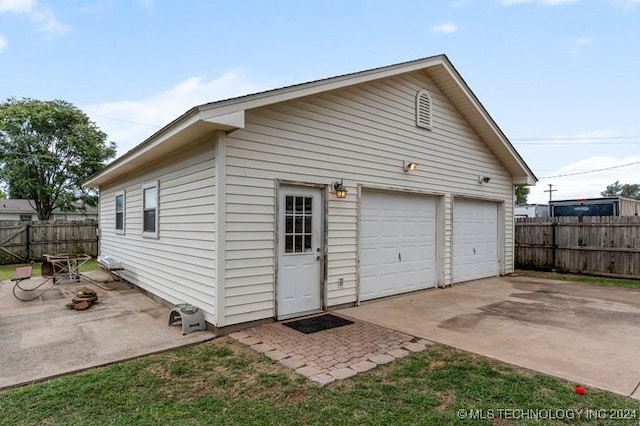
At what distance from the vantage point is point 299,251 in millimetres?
5625

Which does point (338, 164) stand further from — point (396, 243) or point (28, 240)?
point (28, 240)

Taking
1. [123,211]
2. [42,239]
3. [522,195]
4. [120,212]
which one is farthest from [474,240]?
[522,195]

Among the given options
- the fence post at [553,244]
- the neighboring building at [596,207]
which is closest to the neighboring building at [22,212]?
the fence post at [553,244]

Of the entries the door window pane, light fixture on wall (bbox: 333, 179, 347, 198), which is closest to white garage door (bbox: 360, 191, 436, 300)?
light fixture on wall (bbox: 333, 179, 347, 198)

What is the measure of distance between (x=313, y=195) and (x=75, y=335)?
379 centimetres

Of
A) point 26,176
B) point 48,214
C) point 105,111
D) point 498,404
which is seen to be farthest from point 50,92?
point 498,404

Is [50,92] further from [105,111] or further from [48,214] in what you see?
[48,214]

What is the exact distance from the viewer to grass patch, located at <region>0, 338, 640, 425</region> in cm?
270

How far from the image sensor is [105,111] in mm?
22109

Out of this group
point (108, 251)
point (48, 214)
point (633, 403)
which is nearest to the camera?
point (633, 403)

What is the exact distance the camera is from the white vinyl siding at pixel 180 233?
498 cm

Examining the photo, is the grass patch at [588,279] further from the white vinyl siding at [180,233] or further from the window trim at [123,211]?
the window trim at [123,211]

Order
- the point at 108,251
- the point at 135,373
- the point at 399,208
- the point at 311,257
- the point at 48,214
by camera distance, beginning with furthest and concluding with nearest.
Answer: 1. the point at 48,214
2. the point at 108,251
3. the point at 399,208
4. the point at 311,257
5. the point at 135,373

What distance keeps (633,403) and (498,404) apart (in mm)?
1058
